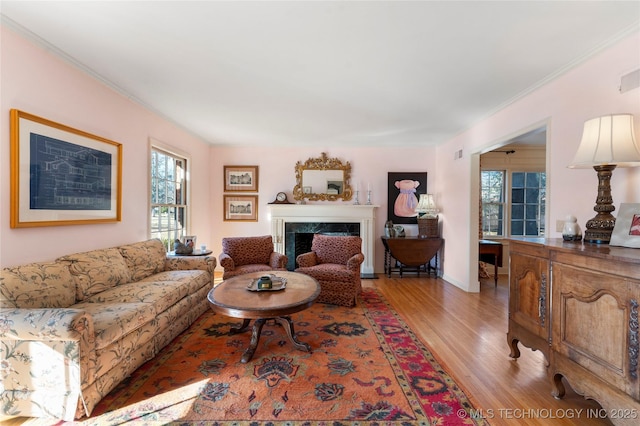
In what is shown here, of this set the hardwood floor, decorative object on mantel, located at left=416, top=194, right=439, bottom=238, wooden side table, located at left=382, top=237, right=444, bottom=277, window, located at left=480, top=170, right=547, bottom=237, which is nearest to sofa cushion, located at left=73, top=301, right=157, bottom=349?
the hardwood floor

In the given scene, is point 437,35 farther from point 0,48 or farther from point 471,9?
point 0,48

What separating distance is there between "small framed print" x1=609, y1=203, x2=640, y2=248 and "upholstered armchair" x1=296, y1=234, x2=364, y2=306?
2206 millimetres

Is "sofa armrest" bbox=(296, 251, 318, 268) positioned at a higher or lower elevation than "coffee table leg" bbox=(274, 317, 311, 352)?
higher

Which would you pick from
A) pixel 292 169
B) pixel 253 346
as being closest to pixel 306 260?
pixel 253 346

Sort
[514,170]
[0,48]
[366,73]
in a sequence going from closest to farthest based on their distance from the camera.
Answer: [0,48]
[366,73]
[514,170]

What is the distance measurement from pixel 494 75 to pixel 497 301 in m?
2.67

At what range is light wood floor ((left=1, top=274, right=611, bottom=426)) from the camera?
165 centimetres

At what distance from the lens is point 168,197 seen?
13.1 feet

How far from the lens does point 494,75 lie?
98.8 inches

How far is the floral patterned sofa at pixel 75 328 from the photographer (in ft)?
4.92

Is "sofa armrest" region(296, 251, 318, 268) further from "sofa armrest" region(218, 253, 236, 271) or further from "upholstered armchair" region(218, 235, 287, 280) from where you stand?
"sofa armrest" region(218, 253, 236, 271)

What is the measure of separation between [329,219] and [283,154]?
144cm

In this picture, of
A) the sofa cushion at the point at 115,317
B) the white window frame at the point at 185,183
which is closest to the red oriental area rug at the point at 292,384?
the sofa cushion at the point at 115,317

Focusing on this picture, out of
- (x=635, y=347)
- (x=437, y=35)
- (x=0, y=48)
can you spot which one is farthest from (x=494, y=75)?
(x=0, y=48)
